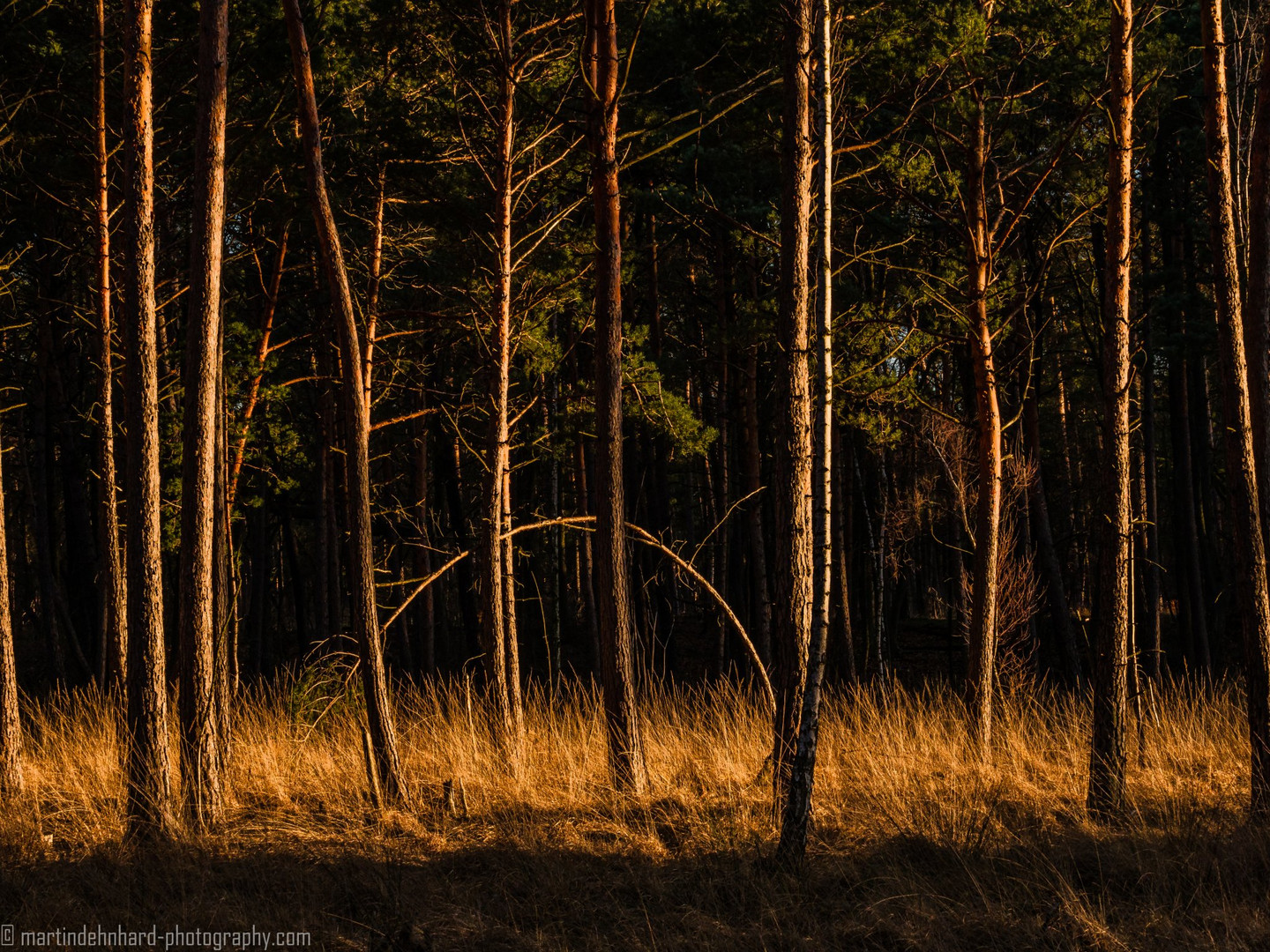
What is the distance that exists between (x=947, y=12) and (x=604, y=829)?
26.0ft

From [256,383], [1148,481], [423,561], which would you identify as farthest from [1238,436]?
[423,561]

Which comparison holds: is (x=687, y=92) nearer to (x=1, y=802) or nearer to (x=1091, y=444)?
(x=1, y=802)

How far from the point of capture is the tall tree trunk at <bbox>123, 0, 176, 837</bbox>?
22.6ft

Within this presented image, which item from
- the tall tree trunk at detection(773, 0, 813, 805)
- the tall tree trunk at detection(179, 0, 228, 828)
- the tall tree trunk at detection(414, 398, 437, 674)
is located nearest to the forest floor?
the tall tree trunk at detection(179, 0, 228, 828)

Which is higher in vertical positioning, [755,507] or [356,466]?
[356,466]

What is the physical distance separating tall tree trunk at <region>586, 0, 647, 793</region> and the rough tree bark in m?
1.94

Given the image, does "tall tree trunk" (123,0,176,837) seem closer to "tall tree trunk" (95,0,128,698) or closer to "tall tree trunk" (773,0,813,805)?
"tall tree trunk" (95,0,128,698)

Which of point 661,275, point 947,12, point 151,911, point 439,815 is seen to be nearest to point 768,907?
point 439,815

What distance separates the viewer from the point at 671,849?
6.60 meters

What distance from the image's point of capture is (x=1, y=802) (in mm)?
7562

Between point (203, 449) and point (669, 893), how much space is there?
15.1ft

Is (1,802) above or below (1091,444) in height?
below

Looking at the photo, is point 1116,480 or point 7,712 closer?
point 1116,480

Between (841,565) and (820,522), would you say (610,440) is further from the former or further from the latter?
(841,565)
